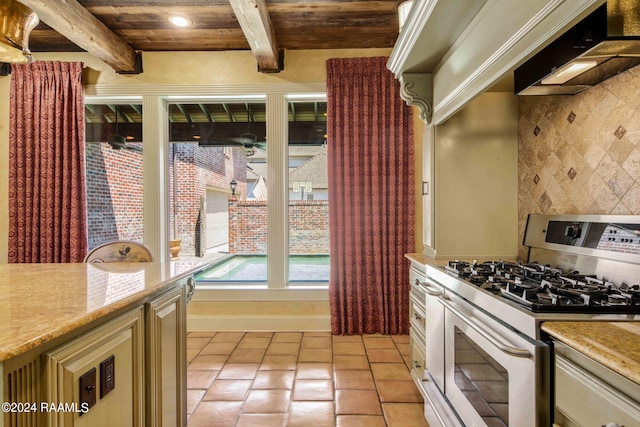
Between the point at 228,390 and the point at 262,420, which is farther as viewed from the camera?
the point at 228,390

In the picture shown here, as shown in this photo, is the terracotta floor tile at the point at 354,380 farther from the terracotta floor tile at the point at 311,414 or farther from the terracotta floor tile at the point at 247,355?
the terracotta floor tile at the point at 247,355

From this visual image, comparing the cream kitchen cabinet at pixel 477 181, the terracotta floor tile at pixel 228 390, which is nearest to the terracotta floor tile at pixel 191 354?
the terracotta floor tile at pixel 228 390

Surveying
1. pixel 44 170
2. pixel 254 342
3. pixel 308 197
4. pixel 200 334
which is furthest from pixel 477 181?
pixel 44 170

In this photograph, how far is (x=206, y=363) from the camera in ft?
8.54

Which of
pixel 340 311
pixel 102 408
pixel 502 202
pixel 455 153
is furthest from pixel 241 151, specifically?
pixel 102 408

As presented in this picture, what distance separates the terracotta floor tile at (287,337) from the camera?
120 inches

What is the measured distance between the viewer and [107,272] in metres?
1.59

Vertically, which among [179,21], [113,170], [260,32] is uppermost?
Result: [179,21]

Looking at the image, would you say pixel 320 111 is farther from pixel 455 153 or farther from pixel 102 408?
pixel 102 408

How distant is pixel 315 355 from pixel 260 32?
2615 mm

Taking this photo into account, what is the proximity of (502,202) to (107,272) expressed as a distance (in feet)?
7.63

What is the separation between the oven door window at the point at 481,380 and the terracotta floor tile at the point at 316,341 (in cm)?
164

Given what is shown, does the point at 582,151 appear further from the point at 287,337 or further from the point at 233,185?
the point at 233,185

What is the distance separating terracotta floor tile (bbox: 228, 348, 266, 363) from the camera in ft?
8.68
